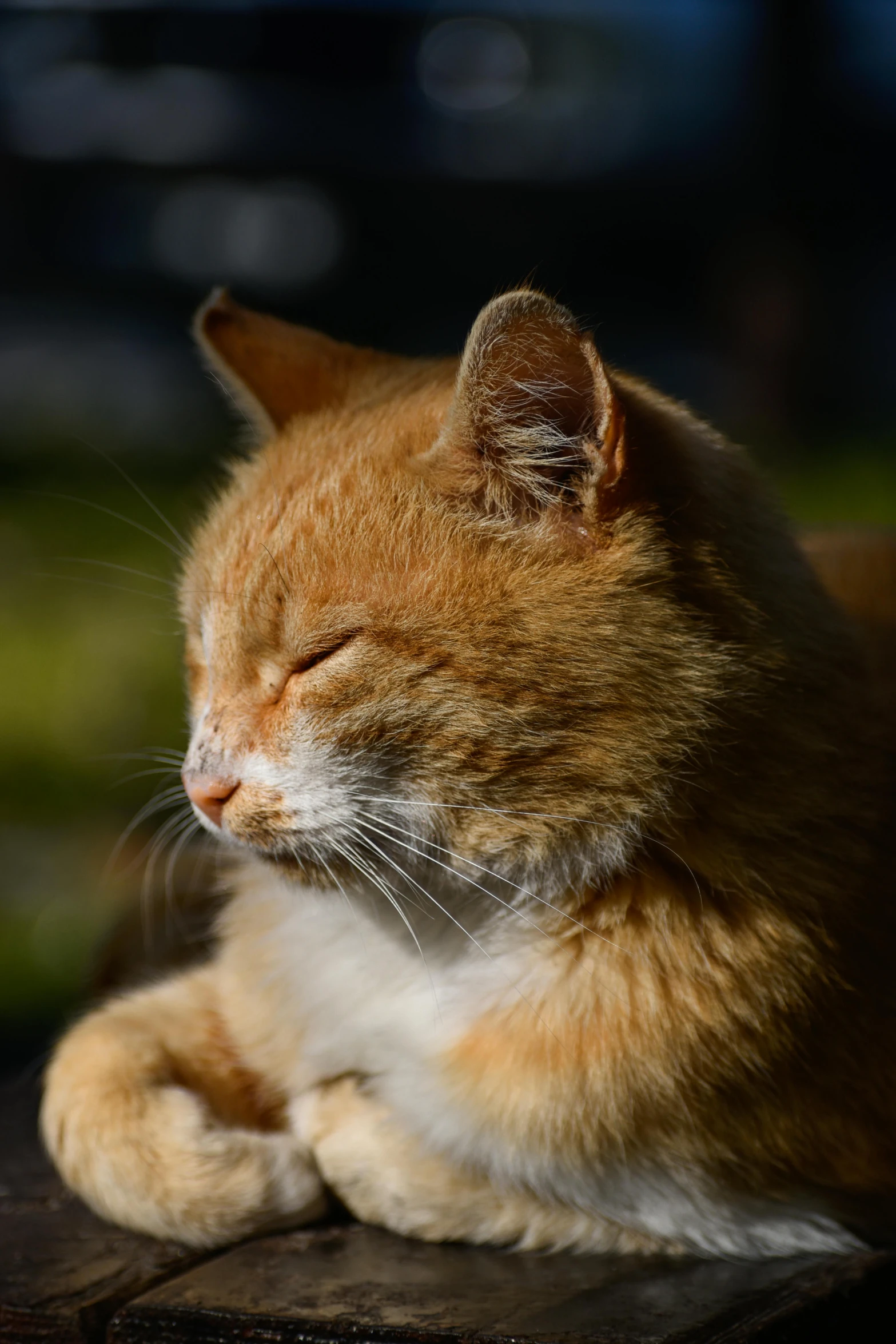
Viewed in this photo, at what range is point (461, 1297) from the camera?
1.70 meters

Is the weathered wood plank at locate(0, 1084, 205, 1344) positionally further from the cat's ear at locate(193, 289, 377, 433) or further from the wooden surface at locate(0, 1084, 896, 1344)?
the cat's ear at locate(193, 289, 377, 433)

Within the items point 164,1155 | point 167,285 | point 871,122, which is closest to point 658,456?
point 164,1155

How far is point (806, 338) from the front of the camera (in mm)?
6945

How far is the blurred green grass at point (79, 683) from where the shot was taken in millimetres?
4074

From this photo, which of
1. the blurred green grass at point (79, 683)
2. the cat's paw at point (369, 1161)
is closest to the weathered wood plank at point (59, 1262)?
the cat's paw at point (369, 1161)

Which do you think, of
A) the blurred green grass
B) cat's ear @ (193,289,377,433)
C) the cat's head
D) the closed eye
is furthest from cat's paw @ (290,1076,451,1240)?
cat's ear @ (193,289,377,433)

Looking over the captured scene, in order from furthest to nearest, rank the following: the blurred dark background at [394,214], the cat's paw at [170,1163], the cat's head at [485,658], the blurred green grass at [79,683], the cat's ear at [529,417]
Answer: the blurred dark background at [394,214] → the blurred green grass at [79,683] → the cat's paw at [170,1163] → the cat's head at [485,658] → the cat's ear at [529,417]

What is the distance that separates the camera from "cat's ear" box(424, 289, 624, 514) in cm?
152

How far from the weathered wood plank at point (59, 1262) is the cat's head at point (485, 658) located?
555 mm

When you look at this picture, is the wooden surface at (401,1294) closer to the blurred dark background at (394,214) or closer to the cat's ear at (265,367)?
the cat's ear at (265,367)

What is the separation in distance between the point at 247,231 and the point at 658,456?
31.3 ft

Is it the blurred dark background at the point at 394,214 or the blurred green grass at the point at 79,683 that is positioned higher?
the blurred dark background at the point at 394,214

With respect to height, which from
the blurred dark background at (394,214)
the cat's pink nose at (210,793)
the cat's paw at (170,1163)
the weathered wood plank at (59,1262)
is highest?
the blurred dark background at (394,214)

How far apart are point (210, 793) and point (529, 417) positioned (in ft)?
1.92
